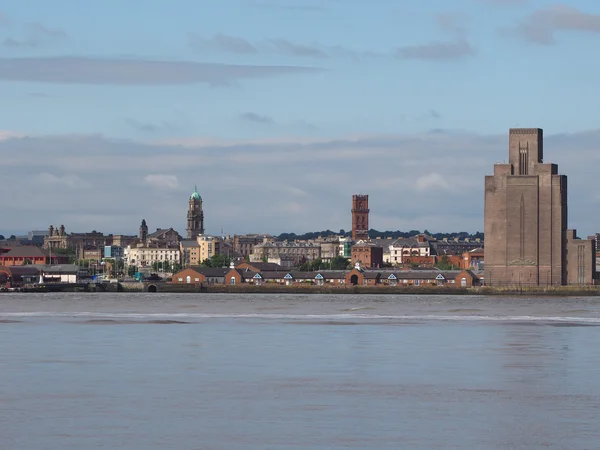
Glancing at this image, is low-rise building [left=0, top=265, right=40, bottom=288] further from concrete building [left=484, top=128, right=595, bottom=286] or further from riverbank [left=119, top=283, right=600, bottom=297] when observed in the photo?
concrete building [left=484, top=128, right=595, bottom=286]

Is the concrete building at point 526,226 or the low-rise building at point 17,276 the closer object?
the concrete building at point 526,226

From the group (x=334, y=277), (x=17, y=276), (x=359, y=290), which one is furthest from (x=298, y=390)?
(x=17, y=276)

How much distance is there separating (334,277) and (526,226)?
102 ft

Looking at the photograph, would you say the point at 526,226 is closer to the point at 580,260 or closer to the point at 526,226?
the point at 526,226

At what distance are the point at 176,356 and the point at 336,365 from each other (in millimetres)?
6232

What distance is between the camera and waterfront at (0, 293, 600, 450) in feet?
87.0

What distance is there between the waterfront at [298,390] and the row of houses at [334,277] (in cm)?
11974

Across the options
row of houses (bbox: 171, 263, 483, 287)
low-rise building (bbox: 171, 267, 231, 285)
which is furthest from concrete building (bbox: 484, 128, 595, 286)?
low-rise building (bbox: 171, 267, 231, 285)

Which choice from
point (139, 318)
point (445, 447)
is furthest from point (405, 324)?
point (445, 447)

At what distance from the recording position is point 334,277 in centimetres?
18312

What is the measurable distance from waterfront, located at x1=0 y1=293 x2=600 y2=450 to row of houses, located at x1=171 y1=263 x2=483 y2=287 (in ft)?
393

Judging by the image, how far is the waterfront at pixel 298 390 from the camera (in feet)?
87.0

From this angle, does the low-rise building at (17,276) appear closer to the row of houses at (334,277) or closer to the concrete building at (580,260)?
the row of houses at (334,277)

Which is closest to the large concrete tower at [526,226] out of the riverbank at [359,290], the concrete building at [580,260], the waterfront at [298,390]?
the concrete building at [580,260]
